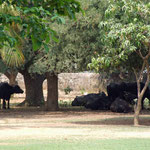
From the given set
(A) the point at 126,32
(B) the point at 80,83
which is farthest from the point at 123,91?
(B) the point at 80,83

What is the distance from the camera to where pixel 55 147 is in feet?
35.3

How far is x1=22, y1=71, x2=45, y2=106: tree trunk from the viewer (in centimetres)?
2897

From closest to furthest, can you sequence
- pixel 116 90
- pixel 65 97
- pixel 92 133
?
pixel 92 133, pixel 116 90, pixel 65 97

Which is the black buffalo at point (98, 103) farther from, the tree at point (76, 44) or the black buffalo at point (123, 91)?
the tree at point (76, 44)

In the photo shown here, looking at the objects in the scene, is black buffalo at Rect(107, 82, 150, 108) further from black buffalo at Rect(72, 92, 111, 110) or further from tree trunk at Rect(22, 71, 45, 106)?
tree trunk at Rect(22, 71, 45, 106)

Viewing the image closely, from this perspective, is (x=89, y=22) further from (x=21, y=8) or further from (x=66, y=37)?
(x=21, y=8)

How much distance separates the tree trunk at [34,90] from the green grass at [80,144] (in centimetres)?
1694

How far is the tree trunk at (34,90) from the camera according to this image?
2897 cm

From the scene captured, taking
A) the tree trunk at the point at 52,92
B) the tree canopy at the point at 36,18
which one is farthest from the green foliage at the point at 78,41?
the tree canopy at the point at 36,18

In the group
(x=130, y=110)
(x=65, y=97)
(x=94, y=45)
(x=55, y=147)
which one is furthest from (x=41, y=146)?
(x=65, y=97)

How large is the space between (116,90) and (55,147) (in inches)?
666

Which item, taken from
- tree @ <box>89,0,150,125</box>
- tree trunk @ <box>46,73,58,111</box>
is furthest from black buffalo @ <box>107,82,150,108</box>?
tree @ <box>89,0,150,125</box>

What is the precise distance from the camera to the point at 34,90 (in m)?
29.4

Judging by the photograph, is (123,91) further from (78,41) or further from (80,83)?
(80,83)
